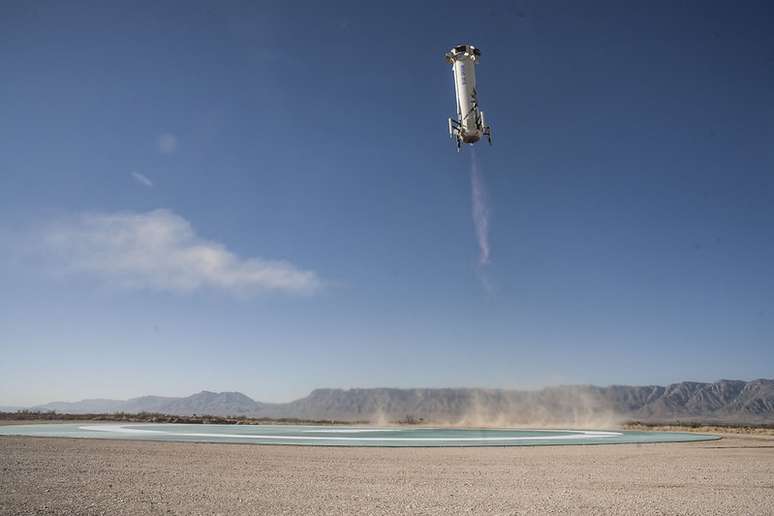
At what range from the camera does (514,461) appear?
31.4 m

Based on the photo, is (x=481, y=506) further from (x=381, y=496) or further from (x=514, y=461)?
(x=514, y=461)

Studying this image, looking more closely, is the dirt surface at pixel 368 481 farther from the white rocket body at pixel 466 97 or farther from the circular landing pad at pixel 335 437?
the white rocket body at pixel 466 97

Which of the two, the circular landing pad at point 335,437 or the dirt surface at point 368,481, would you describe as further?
the circular landing pad at point 335,437

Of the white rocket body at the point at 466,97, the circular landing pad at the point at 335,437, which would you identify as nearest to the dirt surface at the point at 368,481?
the circular landing pad at the point at 335,437

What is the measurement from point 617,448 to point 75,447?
39372mm

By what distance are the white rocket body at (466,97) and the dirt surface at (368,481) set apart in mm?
23844

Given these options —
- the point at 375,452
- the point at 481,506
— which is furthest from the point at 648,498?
the point at 375,452

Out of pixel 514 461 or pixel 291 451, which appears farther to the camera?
pixel 291 451

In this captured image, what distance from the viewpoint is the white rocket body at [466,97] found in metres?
40.8

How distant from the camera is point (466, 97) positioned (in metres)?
42.0

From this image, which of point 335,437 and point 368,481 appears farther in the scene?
point 335,437

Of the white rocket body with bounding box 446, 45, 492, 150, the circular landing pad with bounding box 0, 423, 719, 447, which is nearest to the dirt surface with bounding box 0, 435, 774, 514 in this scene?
the circular landing pad with bounding box 0, 423, 719, 447

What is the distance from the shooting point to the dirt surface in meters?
17.4

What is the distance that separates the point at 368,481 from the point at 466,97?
100 feet
